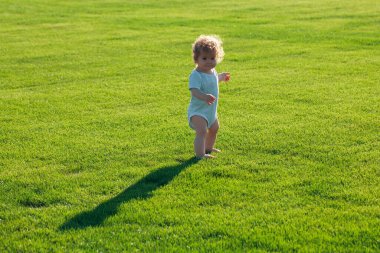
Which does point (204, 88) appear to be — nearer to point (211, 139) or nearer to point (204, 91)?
point (204, 91)

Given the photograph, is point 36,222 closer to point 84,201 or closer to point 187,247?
point 84,201

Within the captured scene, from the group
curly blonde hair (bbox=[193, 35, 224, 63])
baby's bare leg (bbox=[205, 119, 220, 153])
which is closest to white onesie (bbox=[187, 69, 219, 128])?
baby's bare leg (bbox=[205, 119, 220, 153])

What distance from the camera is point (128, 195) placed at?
229 inches

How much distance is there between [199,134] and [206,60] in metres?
0.81

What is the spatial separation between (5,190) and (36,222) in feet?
3.05

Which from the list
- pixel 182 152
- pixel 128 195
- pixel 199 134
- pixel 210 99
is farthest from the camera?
pixel 182 152

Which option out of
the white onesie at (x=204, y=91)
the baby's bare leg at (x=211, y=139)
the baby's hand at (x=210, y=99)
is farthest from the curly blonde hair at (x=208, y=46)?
the baby's bare leg at (x=211, y=139)

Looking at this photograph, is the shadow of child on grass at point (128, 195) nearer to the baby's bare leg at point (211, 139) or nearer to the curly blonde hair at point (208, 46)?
the baby's bare leg at point (211, 139)

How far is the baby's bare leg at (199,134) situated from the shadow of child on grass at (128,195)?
10 cm

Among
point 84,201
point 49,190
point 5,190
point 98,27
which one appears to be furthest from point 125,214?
point 98,27

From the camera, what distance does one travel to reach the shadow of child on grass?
5258 millimetres

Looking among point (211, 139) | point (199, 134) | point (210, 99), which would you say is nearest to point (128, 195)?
point (199, 134)

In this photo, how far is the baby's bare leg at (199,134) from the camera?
266 inches

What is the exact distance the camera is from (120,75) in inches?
472
